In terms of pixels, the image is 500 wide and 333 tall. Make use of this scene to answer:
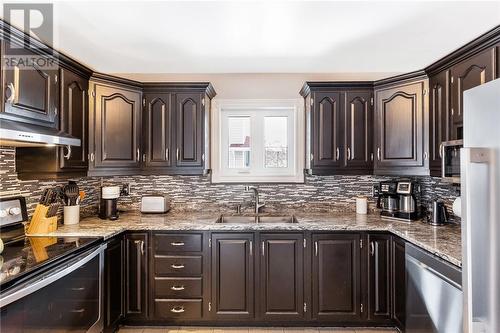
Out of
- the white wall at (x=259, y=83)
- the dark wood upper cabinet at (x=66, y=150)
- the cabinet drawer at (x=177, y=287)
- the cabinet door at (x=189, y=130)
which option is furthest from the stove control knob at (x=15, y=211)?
the white wall at (x=259, y=83)

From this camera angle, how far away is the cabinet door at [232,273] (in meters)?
2.46

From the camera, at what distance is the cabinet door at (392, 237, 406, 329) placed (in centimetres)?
221

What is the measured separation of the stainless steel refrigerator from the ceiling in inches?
43.9

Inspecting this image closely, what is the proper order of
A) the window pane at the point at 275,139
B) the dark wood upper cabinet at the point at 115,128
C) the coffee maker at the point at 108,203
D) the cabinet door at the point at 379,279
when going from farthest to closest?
the window pane at the point at 275,139
the coffee maker at the point at 108,203
the dark wood upper cabinet at the point at 115,128
the cabinet door at the point at 379,279

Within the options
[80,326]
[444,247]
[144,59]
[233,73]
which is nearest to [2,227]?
[80,326]

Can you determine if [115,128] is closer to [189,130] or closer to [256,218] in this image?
[189,130]

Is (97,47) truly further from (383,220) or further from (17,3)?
(383,220)

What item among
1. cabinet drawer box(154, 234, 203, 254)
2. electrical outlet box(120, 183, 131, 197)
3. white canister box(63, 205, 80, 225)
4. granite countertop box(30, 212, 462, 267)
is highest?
electrical outlet box(120, 183, 131, 197)

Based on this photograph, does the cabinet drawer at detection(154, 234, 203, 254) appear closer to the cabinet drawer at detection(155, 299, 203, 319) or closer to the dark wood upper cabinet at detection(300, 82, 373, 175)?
the cabinet drawer at detection(155, 299, 203, 319)

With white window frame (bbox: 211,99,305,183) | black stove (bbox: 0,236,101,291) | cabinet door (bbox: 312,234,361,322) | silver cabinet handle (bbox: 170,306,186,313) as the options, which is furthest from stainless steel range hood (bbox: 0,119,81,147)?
cabinet door (bbox: 312,234,361,322)

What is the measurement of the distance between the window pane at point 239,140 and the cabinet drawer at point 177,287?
132 cm

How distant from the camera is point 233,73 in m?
3.18

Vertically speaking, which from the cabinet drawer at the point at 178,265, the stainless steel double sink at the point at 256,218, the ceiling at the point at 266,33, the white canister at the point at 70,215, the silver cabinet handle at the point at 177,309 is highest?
the ceiling at the point at 266,33

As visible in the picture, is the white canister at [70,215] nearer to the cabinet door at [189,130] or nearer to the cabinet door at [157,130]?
the cabinet door at [157,130]
